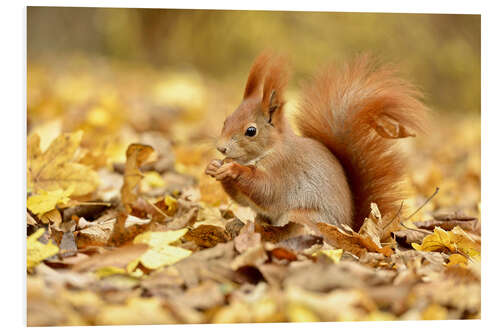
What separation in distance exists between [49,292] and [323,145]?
43.6 inches

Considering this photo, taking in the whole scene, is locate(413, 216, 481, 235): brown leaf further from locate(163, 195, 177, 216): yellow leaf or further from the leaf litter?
locate(163, 195, 177, 216): yellow leaf

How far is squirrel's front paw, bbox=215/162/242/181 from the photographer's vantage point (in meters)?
1.82

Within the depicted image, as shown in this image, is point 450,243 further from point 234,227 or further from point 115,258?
point 115,258

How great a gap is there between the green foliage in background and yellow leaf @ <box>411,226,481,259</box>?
8.86ft

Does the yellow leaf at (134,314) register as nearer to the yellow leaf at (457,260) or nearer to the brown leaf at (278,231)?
the brown leaf at (278,231)

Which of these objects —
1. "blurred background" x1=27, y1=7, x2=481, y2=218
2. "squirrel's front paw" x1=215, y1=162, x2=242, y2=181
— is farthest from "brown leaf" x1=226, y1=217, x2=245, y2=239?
"blurred background" x1=27, y1=7, x2=481, y2=218

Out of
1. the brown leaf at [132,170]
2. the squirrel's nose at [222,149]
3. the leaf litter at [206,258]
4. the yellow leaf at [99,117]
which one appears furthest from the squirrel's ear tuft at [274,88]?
the yellow leaf at [99,117]

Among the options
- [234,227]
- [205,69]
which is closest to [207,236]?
[234,227]

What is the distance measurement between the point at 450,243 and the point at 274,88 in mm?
780

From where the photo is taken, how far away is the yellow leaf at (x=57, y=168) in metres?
Answer: 2.15

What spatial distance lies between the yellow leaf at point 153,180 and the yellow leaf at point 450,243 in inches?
54.7

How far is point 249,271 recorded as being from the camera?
155 centimetres
